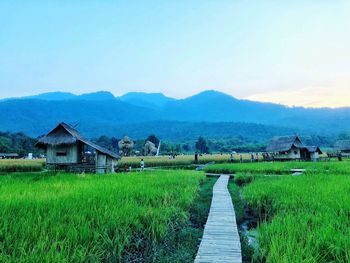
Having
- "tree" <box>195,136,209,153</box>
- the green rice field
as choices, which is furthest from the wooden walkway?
"tree" <box>195,136,209,153</box>

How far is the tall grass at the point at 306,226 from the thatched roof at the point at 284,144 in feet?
110

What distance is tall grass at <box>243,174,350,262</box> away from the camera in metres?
5.11

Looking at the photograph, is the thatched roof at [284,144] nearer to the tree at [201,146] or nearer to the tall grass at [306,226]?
the tall grass at [306,226]

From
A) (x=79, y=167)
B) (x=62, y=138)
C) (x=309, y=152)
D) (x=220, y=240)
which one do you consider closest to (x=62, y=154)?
(x=62, y=138)

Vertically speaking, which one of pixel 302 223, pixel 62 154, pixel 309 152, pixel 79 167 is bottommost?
pixel 302 223

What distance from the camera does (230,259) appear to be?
18.0 ft

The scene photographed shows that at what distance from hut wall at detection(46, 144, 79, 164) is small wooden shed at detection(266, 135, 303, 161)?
1076 inches

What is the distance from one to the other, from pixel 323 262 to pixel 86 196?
18.4ft

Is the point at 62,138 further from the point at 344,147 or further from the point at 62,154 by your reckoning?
the point at 344,147

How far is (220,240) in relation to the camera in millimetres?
6543

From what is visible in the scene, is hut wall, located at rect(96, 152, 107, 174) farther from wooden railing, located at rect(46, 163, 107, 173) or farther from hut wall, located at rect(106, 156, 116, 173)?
hut wall, located at rect(106, 156, 116, 173)

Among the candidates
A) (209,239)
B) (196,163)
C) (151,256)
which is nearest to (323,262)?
(209,239)

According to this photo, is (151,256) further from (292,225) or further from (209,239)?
(292,225)

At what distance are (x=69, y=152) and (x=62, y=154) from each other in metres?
0.57
